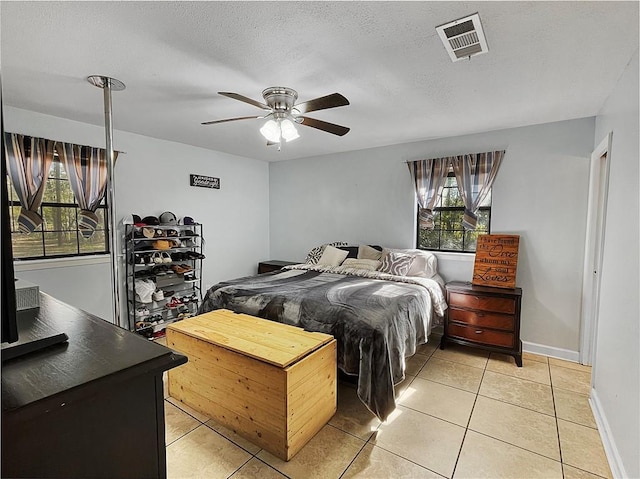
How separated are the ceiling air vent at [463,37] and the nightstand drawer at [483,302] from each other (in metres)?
2.27

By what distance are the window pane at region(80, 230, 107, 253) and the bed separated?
147 centimetres

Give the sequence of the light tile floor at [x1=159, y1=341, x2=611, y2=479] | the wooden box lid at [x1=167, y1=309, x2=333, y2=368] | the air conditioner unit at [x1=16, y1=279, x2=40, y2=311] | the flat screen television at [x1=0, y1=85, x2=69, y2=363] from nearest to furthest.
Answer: the flat screen television at [x1=0, y1=85, x2=69, y2=363] → the air conditioner unit at [x1=16, y1=279, x2=40, y2=311] → the light tile floor at [x1=159, y1=341, x2=611, y2=479] → the wooden box lid at [x1=167, y1=309, x2=333, y2=368]

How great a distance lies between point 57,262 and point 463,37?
3968 millimetres

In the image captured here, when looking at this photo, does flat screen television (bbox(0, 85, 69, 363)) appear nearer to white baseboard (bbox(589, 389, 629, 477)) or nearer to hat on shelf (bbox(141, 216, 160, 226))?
white baseboard (bbox(589, 389, 629, 477))

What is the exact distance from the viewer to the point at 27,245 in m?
3.08

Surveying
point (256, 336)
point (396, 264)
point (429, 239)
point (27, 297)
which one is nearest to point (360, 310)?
point (256, 336)

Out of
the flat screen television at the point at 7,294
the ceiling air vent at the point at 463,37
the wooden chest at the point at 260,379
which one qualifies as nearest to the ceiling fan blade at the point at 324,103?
the ceiling air vent at the point at 463,37

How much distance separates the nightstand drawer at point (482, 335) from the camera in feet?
10.5

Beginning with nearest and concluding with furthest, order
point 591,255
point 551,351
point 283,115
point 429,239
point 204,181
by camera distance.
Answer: point 283,115 → point 591,255 → point 551,351 → point 429,239 → point 204,181

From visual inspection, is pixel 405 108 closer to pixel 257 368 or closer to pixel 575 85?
pixel 575 85

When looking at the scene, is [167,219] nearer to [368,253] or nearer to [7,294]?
[368,253]

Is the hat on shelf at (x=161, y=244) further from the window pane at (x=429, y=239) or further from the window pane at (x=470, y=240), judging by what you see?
the window pane at (x=470, y=240)

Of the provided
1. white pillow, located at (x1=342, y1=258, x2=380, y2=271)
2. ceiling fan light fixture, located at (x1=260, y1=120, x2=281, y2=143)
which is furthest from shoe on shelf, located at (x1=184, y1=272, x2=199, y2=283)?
ceiling fan light fixture, located at (x1=260, y1=120, x2=281, y2=143)

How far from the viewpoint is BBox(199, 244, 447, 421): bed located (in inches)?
88.0
